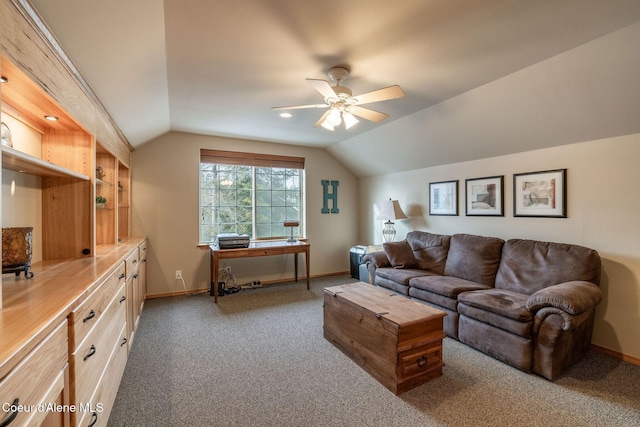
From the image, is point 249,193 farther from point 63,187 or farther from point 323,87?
point 323,87

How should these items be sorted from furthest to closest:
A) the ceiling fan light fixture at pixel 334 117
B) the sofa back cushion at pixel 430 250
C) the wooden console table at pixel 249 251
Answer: the wooden console table at pixel 249 251 < the sofa back cushion at pixel 430 250 < the ceiling fan light fixture at pixel 334 117

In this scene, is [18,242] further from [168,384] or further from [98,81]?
[168,384]

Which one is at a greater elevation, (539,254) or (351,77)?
(351,77)

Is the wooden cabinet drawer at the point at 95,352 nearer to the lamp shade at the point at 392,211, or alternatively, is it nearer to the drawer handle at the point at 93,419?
the drawer handle at the point at 93,419

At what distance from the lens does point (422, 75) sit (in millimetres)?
2510

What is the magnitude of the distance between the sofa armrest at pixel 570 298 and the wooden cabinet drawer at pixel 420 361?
0.84m

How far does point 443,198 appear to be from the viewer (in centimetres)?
418

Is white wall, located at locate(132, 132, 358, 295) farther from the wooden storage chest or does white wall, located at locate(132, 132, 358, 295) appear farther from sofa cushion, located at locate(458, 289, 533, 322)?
sofa cushion, located at locate(458, 289, 533, 322)

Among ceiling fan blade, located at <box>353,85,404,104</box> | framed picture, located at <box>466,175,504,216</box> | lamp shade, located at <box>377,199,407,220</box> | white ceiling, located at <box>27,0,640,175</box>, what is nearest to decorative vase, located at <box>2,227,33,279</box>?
white ceiling, located at <box>27,0,640,175</box>

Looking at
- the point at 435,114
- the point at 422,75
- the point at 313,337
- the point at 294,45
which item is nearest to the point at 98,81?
the point at 294,45

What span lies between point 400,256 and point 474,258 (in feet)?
3.03

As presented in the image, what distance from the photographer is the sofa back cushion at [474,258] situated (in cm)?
323

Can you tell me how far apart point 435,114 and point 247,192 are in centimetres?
309

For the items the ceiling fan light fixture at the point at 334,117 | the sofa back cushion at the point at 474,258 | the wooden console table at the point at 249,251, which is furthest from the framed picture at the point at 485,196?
the wooden console table at the point at 249,251
